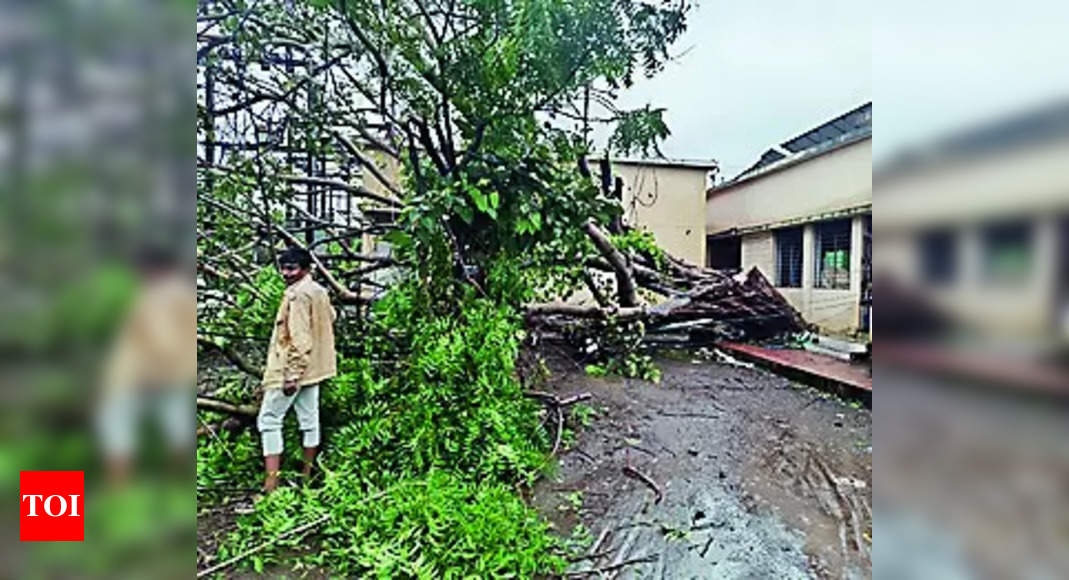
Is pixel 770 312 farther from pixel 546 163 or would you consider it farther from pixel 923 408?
pixel 923 408

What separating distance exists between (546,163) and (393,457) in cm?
193

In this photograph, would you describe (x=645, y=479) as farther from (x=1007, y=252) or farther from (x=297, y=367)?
(x=1007, y=252)

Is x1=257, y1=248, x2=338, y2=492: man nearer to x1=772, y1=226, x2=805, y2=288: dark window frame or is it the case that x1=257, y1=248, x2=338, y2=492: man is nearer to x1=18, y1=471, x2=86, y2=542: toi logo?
x1=18, y1=471, x2=86, y2=542: toi logo

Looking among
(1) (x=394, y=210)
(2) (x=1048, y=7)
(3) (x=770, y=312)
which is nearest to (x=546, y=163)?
(1) (x=394, y=210)

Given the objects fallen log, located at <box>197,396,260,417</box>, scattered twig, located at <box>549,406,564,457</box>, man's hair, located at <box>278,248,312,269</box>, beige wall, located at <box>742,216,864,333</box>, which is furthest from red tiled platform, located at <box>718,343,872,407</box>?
fallen log, located at <box>197,396,260,417</box>

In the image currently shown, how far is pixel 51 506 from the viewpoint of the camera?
0.46m

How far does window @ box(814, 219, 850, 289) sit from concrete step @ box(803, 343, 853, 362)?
0.77 meters

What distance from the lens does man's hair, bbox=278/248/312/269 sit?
3527 millimetres

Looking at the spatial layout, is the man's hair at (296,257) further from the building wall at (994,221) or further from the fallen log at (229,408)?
the building wall at (994,221)

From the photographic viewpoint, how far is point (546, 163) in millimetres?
3889

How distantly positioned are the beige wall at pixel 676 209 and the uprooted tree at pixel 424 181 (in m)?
6.91

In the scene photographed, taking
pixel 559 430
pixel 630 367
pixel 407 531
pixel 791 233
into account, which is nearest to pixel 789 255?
pixel 791 233

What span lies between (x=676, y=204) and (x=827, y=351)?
183 inches

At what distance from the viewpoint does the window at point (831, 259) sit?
7047 millimetres
